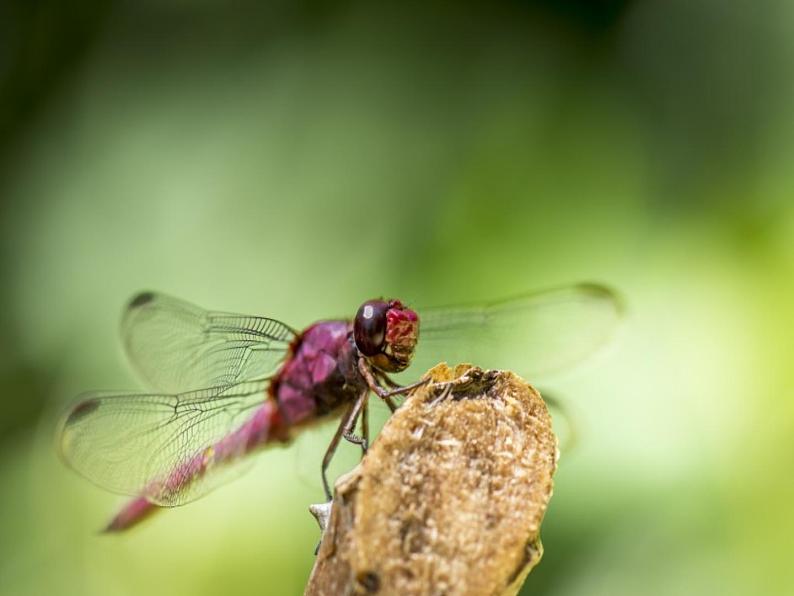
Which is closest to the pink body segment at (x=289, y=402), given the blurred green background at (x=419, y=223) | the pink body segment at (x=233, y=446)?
the pink body segment at (x=233, y=446)

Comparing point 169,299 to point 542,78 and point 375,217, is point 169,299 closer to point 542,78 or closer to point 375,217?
point 375,217

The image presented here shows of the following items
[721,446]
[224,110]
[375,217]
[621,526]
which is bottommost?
[621,526]

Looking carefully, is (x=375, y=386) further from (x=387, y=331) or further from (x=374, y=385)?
(x=387, y=331)

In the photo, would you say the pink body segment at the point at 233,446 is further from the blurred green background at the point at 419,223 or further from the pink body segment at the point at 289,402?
the blurred green background at the point at 419,223

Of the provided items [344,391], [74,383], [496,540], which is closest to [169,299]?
[344,391]

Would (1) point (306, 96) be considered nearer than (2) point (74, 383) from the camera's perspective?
No

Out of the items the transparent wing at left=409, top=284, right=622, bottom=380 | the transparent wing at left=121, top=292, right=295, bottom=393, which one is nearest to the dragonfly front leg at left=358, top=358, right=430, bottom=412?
the transparent wing at left=121, top=292, right=295, bottom=393

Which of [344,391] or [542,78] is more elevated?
[542,78]

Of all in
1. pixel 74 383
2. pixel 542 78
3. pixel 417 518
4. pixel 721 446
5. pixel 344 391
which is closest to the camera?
pixel 417 518
